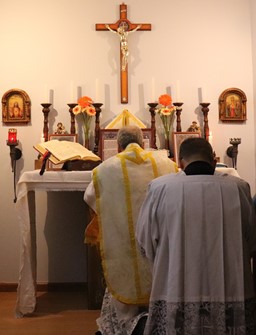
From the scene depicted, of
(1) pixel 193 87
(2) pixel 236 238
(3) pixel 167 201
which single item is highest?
(1) pixel 193 87

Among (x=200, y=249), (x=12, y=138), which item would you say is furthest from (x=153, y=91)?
(x=200, y=249)

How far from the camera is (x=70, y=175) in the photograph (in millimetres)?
3996

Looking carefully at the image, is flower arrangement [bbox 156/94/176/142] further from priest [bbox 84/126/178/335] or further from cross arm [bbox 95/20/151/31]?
priest [bbox 84/126/178/335]

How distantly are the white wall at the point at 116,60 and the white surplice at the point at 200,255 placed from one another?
268 cm

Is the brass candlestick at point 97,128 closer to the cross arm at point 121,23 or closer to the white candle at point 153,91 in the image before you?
the white candle at point 153,91

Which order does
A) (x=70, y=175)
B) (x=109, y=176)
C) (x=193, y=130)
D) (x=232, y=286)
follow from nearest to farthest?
(x=232, y=286) < (x=109, y=176) < (x=70, y=175) < (x=193, y=130)

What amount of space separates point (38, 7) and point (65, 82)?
888 millimetres

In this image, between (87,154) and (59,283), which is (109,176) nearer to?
(87,154)

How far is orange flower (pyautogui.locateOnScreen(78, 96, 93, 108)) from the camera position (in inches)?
193

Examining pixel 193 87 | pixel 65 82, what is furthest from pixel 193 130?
pixel 65 82

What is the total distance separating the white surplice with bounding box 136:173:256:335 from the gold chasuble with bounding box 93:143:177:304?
71 cm

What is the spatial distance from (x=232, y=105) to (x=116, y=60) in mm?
1382

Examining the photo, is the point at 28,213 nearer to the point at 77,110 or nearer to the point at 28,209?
the point at 28,209

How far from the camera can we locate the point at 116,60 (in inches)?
205
